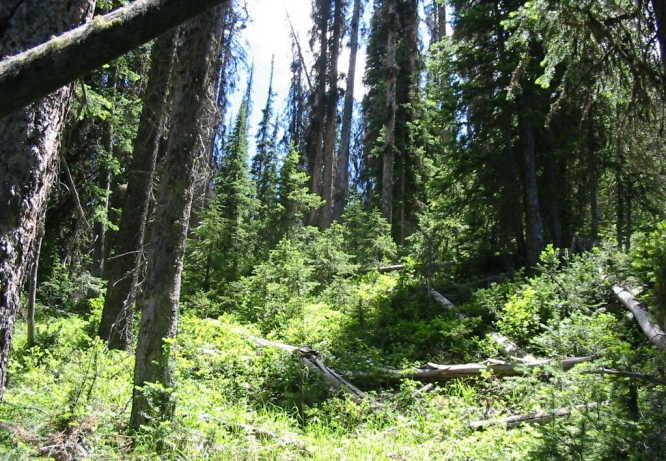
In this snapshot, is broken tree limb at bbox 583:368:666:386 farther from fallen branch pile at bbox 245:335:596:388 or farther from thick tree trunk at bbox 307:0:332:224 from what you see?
thick tree trunk at bbox 307:0:332:224

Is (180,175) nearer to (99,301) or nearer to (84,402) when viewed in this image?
(84,402)

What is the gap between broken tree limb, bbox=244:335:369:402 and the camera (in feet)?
22.7

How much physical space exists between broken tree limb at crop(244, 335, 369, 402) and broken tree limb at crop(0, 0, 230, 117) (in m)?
5.63

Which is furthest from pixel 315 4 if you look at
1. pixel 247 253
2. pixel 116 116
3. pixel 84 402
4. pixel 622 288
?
pixel 84 402

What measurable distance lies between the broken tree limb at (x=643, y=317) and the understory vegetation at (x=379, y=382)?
0.69ft

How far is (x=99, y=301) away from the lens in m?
10.1

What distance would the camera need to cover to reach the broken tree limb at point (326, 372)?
6930 mm

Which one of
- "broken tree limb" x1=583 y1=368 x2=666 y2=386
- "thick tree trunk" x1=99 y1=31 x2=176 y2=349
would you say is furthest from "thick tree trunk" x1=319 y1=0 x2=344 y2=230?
"broken tree limb" x1=583 y1=368 x2=666 y2=386

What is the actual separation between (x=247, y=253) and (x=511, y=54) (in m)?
10.1

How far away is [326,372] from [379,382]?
888 mm

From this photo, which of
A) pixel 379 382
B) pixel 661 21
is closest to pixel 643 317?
pixel 661 21

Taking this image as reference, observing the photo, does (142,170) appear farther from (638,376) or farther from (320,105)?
(320,105)

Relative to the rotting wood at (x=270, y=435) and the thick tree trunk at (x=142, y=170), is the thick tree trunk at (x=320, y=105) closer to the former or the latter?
the thick tree trunk at (x=142, y=170)

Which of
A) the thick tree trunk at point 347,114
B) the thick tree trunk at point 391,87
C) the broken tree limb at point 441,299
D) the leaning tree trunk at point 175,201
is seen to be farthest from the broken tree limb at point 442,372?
the thick tree trunk at point 347,114
